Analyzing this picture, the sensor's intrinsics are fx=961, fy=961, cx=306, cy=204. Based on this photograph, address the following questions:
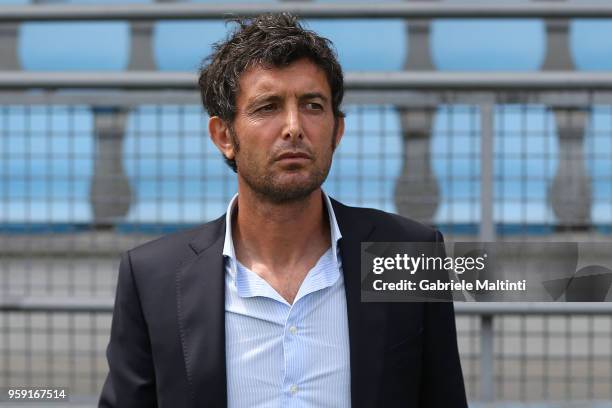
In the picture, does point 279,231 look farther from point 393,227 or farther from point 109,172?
point 109,172

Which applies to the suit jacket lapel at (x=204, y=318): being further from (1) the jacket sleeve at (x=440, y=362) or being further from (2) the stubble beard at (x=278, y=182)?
(1) the jacket sleeve at (x=440, y=362)

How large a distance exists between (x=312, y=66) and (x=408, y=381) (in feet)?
2.06

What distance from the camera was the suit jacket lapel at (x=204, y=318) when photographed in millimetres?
1753

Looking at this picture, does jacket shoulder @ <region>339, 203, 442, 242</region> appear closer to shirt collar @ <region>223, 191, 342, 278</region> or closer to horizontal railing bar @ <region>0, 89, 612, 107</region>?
→ shirt collar @ <region>223, 191, 342, 278</region>

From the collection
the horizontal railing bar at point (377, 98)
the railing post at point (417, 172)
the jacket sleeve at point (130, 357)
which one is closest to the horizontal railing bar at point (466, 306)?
the railing post at point (417, 172)

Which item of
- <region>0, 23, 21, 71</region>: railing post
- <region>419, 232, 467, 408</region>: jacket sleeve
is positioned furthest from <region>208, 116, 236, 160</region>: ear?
<region>0, 23, 21, 71</region>: railing post

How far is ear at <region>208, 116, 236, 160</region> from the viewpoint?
1946 mm

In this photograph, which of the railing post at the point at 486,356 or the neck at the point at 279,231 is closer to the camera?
the neck at the point at 279,231

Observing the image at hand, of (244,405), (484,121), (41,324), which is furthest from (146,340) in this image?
(41,324)

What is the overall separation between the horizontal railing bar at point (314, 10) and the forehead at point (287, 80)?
4.22 ft

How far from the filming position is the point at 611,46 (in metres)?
3.86

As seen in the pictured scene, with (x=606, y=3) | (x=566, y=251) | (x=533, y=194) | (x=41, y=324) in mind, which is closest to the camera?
(x=566, y=251)

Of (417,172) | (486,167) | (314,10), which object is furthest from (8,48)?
(486,167)

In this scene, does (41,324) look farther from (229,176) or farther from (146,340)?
(146,340)
